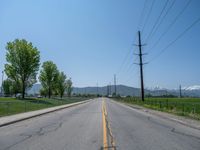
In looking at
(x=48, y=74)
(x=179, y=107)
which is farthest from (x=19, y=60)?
(x=179, y=107)

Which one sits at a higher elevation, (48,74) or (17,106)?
(48,74)

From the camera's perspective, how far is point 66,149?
25.4 ft

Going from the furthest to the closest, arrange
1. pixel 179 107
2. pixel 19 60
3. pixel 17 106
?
pixel 19 60 → pixel 17 106 → pixel 179 107

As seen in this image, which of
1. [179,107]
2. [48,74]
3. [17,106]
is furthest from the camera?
[48,74]

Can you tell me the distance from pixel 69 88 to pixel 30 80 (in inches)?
2786

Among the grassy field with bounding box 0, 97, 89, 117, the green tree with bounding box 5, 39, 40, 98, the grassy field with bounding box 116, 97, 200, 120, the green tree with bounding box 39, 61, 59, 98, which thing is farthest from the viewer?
the green tree with bounding box 39, 61, 59, 98

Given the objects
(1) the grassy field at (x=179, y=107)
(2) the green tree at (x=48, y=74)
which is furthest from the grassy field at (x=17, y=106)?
(2) the green tree at (x=48, y=74)

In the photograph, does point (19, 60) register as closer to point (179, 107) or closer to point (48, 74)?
point (48, 74)

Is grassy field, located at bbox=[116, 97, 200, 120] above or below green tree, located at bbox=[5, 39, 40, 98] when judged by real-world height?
below

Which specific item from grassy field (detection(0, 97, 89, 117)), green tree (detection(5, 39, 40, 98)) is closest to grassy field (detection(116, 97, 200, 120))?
grassy field (detection(0, 97, 89, 117))

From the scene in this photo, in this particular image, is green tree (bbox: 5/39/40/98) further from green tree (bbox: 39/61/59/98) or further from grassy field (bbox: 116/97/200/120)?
grassy field (bbox: 116/97/200/120)

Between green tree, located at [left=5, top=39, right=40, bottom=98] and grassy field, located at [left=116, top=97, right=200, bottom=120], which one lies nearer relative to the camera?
grassy field, located at [left=116, top=97, right=200, bottom=120]

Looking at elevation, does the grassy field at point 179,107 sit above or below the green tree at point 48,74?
below

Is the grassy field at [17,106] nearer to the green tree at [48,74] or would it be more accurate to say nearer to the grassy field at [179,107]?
the grassy field at [179,107]
